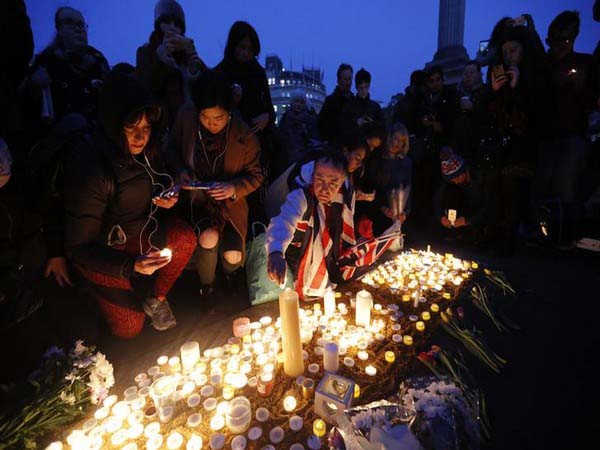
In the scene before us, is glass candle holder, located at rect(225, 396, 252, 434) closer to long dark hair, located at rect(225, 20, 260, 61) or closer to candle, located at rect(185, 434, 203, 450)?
candle, located at rect(185, 434, 203, 450)

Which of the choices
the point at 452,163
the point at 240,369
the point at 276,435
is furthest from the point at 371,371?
the point at 452,163

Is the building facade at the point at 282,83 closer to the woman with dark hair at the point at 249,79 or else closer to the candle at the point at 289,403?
the woman with dark hair at the point at 249,79

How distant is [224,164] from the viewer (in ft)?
9.86

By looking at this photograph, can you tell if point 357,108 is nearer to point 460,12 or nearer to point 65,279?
point 65,279

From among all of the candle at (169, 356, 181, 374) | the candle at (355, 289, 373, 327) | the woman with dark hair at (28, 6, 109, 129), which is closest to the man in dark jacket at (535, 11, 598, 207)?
the candle at (355, 289, 373, 327)

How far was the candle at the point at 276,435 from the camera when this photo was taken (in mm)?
1385

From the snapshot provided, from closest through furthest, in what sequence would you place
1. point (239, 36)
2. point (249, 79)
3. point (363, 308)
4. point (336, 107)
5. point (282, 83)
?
point (363, 308) → point (239, 36) → point (249, 79) → point (336, 107) → point (282, 83)

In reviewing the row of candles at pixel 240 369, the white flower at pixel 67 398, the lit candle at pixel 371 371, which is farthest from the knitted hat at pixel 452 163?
the white flower at pixel 67 398

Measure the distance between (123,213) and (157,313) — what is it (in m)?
0.87

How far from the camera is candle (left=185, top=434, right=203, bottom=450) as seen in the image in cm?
135

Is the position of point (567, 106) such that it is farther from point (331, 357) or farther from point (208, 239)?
point (208, 239)

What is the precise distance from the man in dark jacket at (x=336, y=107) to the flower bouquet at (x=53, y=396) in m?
4.59

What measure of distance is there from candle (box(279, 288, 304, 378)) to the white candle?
0.14 meters

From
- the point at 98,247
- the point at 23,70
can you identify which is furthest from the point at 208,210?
the point at 23,70
